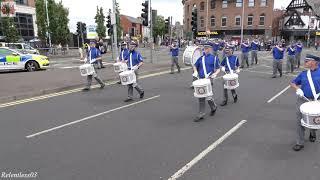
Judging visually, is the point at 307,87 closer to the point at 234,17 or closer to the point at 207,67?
the point at 207,67

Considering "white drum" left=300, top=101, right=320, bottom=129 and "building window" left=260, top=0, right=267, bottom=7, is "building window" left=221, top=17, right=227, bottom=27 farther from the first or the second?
"white drum" left=300, top=101, right=320, bottom=129

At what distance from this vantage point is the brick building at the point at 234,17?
61188 mm

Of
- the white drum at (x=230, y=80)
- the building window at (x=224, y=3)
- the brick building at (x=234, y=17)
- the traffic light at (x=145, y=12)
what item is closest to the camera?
the white drum at (x=230, y=80)

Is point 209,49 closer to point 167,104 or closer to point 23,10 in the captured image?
point 167,104

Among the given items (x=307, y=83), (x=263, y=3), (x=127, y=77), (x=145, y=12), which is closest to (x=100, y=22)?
(x=263, y=3)

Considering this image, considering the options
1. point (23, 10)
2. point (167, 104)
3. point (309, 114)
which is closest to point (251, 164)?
point (309, 114)

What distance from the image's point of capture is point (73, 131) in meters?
7.45

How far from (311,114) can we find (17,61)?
16.7 m

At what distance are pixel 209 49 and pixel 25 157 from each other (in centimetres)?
492

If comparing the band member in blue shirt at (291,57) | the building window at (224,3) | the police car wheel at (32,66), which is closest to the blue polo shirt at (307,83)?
the band member in blue shirt at (291,57)

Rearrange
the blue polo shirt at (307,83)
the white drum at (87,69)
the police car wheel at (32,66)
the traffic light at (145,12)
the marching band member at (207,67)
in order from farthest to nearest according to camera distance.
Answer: the traffic light at (145,12), the police car wheel at (32,66), the white drum at (87,69), the marching band member at (207,67), the blue polo shirt at (307,83)

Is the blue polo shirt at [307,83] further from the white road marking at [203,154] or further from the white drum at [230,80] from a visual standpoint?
the white drum at [230,80]

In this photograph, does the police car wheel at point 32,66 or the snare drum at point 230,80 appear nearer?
the snare drum at point 230,80

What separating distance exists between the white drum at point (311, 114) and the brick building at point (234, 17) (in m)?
56.0
